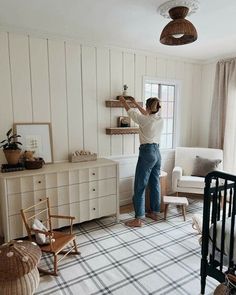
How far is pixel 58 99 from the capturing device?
3090 mm

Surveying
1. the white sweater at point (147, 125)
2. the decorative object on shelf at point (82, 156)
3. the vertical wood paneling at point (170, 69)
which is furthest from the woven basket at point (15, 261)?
the vertical wood paneling at point (170, 69)

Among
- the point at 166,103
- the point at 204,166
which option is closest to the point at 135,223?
the point at 204,166

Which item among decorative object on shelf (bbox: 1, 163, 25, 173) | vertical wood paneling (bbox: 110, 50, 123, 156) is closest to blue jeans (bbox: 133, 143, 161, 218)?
vertical wood paneling (bbox: 110, 50, 123, 156)

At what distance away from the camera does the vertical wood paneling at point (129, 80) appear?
3566 millimetres

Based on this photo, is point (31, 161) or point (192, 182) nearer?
point (31, 161)

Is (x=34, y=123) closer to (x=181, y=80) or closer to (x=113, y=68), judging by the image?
(x=113, y=68)

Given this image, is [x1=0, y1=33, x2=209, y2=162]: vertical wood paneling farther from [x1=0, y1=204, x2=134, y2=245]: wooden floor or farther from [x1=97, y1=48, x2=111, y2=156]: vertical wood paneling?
[x1=0, y1=204, x2=134, y2=245]: wooden floor

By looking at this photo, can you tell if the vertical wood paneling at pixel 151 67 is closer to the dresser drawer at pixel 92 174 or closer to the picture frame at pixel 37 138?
the dresser drawer at pixel 92 174

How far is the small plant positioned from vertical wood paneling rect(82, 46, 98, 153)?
3.05 feet

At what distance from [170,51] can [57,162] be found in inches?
96.1

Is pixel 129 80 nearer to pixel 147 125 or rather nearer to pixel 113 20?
pixel 147 125

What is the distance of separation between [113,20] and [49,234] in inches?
87.5

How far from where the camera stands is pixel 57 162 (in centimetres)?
315

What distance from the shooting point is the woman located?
3.02 metres
